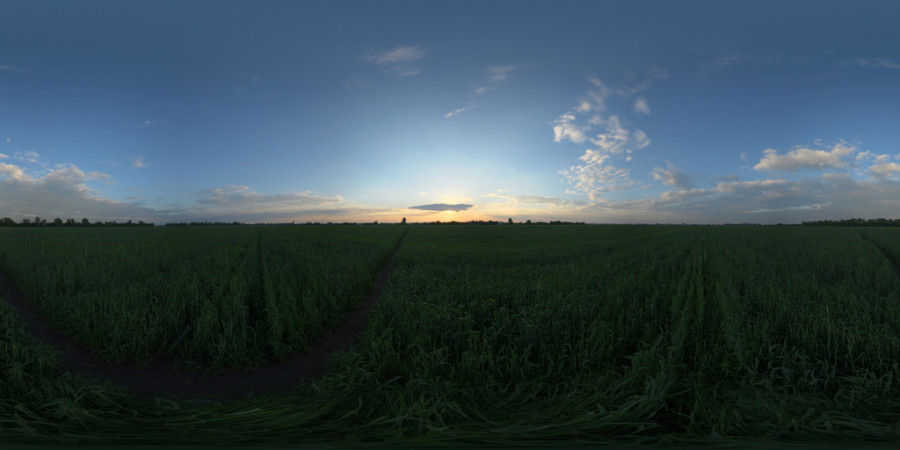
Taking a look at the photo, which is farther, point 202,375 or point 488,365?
point 202,375

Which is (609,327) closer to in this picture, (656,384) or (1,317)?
(656,384)

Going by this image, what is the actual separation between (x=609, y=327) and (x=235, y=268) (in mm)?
8688

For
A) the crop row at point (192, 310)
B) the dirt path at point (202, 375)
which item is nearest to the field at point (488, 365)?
the crop row at point (192, 310)

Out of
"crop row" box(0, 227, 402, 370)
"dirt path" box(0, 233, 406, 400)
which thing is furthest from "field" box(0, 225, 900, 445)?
"dirt path" box(0, 233, 406, 400)

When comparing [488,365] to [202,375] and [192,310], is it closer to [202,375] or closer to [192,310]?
[202,375]

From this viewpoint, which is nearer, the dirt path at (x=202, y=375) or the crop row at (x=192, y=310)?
the dirt path at (x=202, y=375)

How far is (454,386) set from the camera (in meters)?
3.39

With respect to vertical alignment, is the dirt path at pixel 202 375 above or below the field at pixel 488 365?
below

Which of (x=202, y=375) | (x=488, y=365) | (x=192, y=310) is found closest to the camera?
(x=488, y=365)

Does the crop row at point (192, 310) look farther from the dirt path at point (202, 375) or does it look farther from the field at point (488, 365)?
the dirt path at point (202, 375)

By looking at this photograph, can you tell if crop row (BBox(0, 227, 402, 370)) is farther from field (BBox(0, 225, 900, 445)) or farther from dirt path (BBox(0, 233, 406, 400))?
dirt path (BBox(0, 233, 406, 400))

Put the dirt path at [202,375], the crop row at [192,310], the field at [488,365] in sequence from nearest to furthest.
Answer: the field at [488,365] < the dirt path at [202,375] < the crop row at [192,310]

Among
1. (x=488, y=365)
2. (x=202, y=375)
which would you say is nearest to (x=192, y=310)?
(x=202, y=375)

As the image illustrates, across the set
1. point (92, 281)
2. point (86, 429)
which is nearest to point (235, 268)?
point (92, 281)
